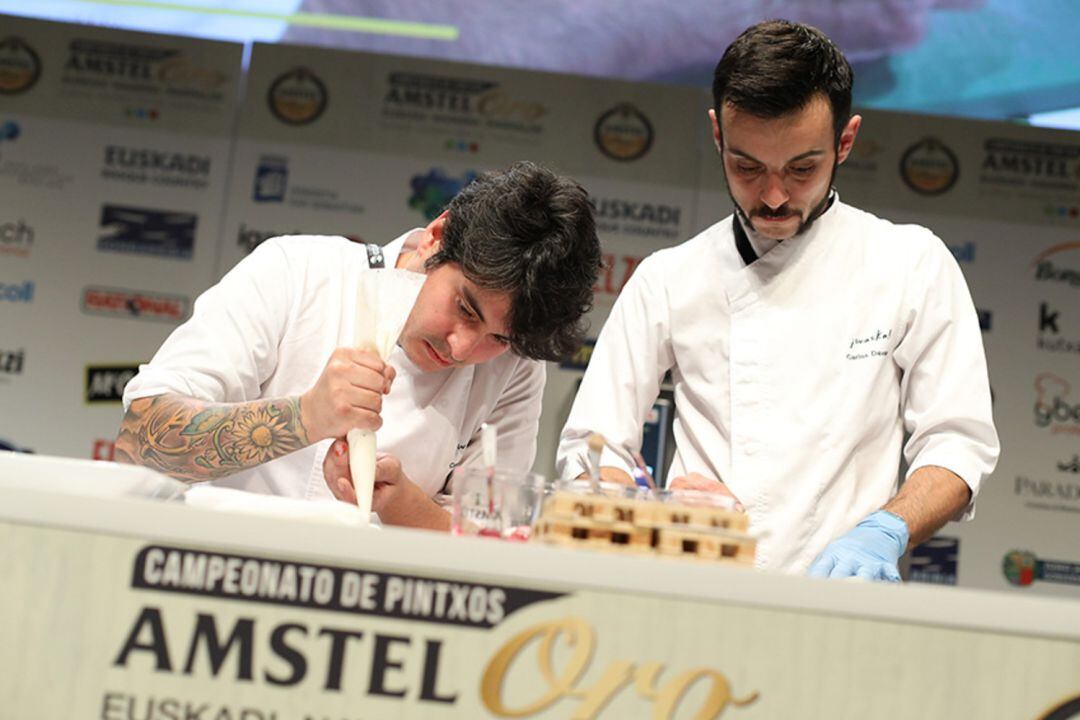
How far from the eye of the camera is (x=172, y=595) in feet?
3.01

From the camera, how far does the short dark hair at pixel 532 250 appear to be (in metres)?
1.62

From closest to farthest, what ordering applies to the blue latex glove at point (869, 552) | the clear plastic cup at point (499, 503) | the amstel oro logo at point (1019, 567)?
1. the clear plastic cup at point (499, 503)
2. the blue latex glove at point (869, 552)
3. the amstel oro logo at point (1019, 567)

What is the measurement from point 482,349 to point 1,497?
850 mm

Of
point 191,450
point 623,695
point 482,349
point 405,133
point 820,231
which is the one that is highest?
point 405,133

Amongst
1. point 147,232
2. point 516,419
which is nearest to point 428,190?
point 147,232

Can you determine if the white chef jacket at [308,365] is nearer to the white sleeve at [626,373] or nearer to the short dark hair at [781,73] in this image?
the white sleeve at [626,373]

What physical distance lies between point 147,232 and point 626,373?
10.8ft

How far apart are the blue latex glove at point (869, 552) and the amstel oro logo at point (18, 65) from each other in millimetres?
4234

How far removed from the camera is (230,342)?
1.69 metres

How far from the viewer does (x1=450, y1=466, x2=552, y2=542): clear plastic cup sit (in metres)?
1.25

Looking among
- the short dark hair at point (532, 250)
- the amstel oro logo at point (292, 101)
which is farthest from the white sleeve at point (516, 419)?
the amstel oro logo at point (292, 101)

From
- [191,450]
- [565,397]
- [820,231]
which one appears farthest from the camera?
[565,397]

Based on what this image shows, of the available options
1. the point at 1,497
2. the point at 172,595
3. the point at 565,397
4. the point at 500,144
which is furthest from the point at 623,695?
the point at 500,144

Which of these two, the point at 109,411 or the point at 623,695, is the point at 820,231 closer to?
the point at 623,695
